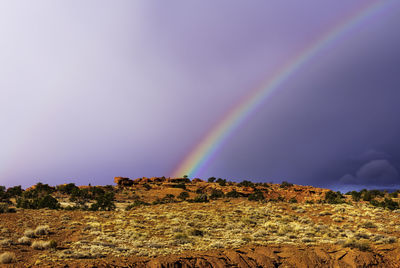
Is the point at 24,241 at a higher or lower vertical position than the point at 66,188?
lower

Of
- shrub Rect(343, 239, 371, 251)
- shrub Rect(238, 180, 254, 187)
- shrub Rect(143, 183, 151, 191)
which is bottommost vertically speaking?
shrub Rect(343, 239, 371, 251)

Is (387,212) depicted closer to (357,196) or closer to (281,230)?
(357,196)

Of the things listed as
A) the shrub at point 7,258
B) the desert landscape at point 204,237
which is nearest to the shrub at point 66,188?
the desert landscape at point 204,237

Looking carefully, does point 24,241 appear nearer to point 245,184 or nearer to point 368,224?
point 368,224

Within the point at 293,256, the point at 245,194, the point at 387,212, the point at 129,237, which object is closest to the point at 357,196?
the point at 387,212

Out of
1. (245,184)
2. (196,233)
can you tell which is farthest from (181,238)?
(245,184)

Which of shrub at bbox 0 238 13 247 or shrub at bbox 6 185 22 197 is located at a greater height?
shrub at bbox 6 185 22 197

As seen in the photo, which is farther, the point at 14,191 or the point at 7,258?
the point at 14,191

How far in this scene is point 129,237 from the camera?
1836 centimetres

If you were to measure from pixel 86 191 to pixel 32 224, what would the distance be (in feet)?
106

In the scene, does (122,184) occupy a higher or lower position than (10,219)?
higher

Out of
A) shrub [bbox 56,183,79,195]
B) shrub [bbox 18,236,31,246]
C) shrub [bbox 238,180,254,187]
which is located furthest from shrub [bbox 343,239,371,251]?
shrub [bbox 56,183,79,195]

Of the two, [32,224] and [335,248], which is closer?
[335,248]

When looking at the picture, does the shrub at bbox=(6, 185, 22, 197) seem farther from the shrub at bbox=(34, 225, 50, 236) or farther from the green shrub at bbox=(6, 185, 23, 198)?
the shrub at bbox=(34, 225, 50, 236)
